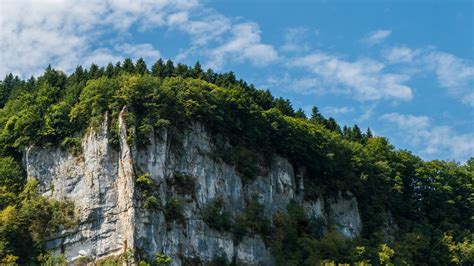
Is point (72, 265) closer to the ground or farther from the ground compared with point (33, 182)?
closer to the ground

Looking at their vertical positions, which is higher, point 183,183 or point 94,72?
point 94,72

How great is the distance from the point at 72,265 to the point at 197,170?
12.6 m

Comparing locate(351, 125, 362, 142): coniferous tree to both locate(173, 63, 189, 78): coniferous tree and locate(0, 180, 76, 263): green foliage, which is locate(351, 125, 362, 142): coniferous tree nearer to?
locate(173, 63, 189, 78): coniferous tree

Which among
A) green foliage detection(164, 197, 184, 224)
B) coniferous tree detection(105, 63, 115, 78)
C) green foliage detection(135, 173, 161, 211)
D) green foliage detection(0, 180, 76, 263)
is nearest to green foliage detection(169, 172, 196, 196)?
green foliage detection(164, 197, 184, 224)

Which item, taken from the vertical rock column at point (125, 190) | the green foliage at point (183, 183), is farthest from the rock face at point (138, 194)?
the green foliage at point (183, 183)

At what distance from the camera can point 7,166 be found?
241ft

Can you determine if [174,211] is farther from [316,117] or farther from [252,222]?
[316,117]

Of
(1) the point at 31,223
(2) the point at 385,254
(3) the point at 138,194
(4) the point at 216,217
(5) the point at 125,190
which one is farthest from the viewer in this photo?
(2) the point at 385,254

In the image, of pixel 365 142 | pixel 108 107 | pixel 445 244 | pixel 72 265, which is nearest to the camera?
pixel 72 265

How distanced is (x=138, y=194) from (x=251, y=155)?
1327 cm

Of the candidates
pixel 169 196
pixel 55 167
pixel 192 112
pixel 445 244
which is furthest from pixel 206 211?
pixel 445 244

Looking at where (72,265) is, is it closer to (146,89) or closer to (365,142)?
(146,89)

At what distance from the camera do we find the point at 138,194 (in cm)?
6744

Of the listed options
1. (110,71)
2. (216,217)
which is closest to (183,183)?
(216,217)
